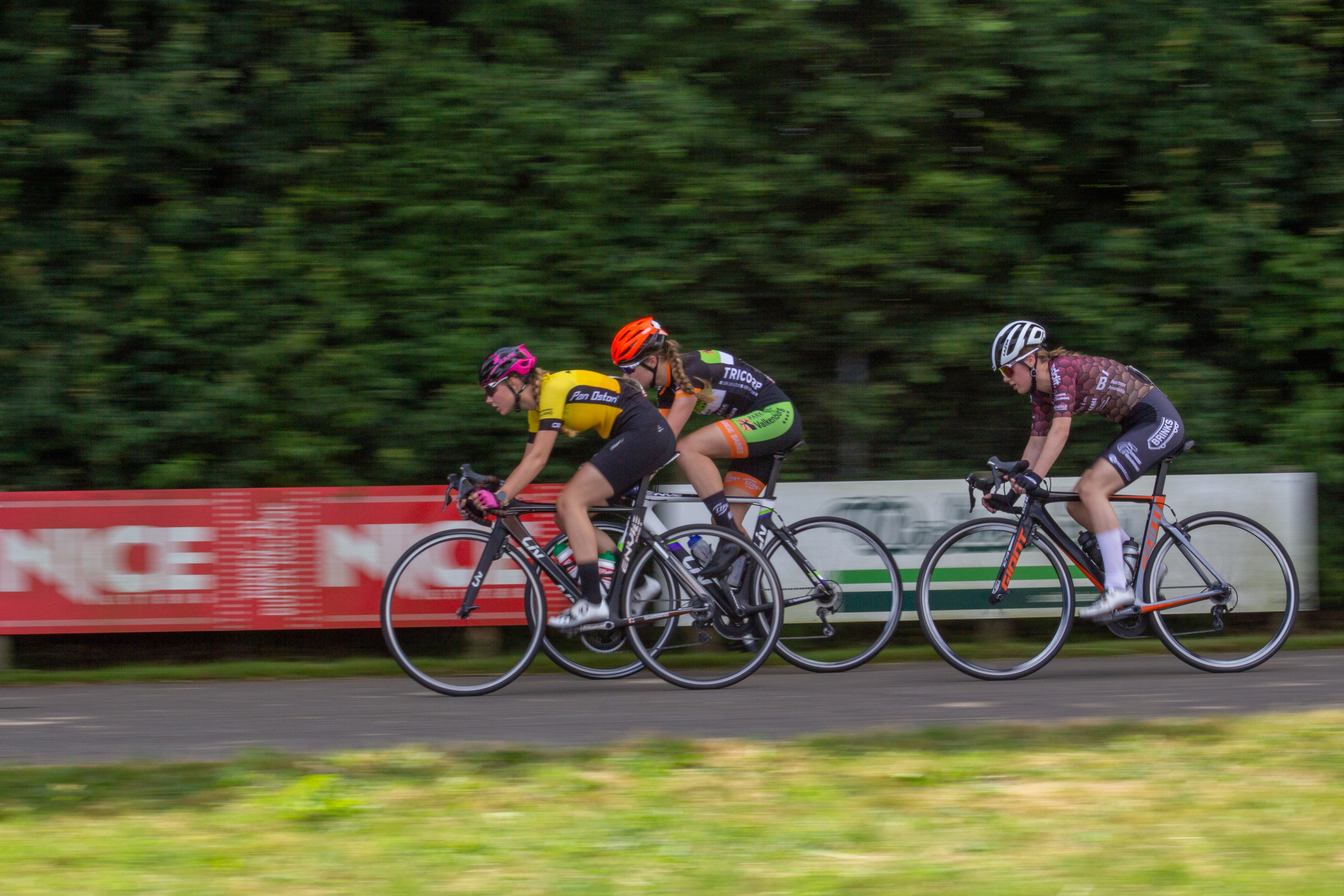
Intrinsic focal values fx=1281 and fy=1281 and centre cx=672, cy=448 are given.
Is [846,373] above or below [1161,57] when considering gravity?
below

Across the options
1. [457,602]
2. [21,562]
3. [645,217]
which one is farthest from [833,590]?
[21,562]

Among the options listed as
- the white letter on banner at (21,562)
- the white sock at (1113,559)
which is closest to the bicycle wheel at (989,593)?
the white sock at (1113,559)

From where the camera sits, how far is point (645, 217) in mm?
9570

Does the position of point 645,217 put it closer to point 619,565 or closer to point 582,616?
point 619,565

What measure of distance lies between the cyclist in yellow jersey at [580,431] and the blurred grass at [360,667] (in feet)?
3.44

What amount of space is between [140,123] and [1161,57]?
770 cm

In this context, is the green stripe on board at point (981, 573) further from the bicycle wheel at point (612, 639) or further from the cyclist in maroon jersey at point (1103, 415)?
the bicycle wheel at point (612, 639)

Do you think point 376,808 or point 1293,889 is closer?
point 1293,889

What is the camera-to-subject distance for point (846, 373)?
32.4 ft

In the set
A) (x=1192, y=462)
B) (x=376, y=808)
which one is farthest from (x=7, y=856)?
(x=1192, y=462)

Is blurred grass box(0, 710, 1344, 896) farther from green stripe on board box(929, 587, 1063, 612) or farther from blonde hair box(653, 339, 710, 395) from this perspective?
blonde hair box(653, 339, 710, 395)

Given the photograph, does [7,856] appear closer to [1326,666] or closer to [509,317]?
[509,317]

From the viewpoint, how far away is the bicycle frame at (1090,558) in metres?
7.43

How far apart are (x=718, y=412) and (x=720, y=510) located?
0.68m
